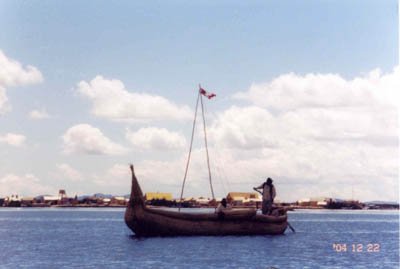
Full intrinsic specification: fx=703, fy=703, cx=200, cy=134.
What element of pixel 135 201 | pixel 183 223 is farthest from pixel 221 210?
pixel 135 201

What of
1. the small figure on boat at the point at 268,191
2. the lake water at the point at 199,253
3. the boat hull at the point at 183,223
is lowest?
the lake water at the point at 199,253

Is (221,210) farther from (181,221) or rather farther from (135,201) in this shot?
(135,201)

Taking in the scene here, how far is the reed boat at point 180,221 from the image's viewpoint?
5184 centimetres

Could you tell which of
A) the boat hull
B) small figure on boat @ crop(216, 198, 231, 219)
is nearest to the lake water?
the boat hull

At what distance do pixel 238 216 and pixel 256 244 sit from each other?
305 centimetres

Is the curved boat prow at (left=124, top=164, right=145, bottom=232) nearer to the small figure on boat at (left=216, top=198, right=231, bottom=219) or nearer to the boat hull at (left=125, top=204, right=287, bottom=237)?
the boat hull at (left=125, top=204, right=287, bottom=237)

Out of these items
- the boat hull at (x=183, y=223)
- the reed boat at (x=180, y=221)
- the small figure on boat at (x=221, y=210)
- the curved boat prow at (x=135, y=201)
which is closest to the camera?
the curved boat prow at (x=135, y=201)

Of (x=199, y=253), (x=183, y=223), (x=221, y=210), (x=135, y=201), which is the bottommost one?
(x=199, y=253)

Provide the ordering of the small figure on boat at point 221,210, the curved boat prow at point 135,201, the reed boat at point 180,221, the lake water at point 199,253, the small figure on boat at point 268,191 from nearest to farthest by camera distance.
→ the lake water at point 199,253
the curved boat prow at point 135,201
the reed boat at point 180,221
the small figure on boat at point 221,210
the small figure on boat at point 268,191

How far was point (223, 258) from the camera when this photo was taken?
43.4 m

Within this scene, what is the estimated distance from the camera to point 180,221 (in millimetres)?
52656

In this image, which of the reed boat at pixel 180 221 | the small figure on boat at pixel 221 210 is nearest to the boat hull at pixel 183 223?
the reed boat at pixel 180 221

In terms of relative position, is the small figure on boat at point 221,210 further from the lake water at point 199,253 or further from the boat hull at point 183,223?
the lake water at point 199,253

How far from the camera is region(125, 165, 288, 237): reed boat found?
51.8 meters
